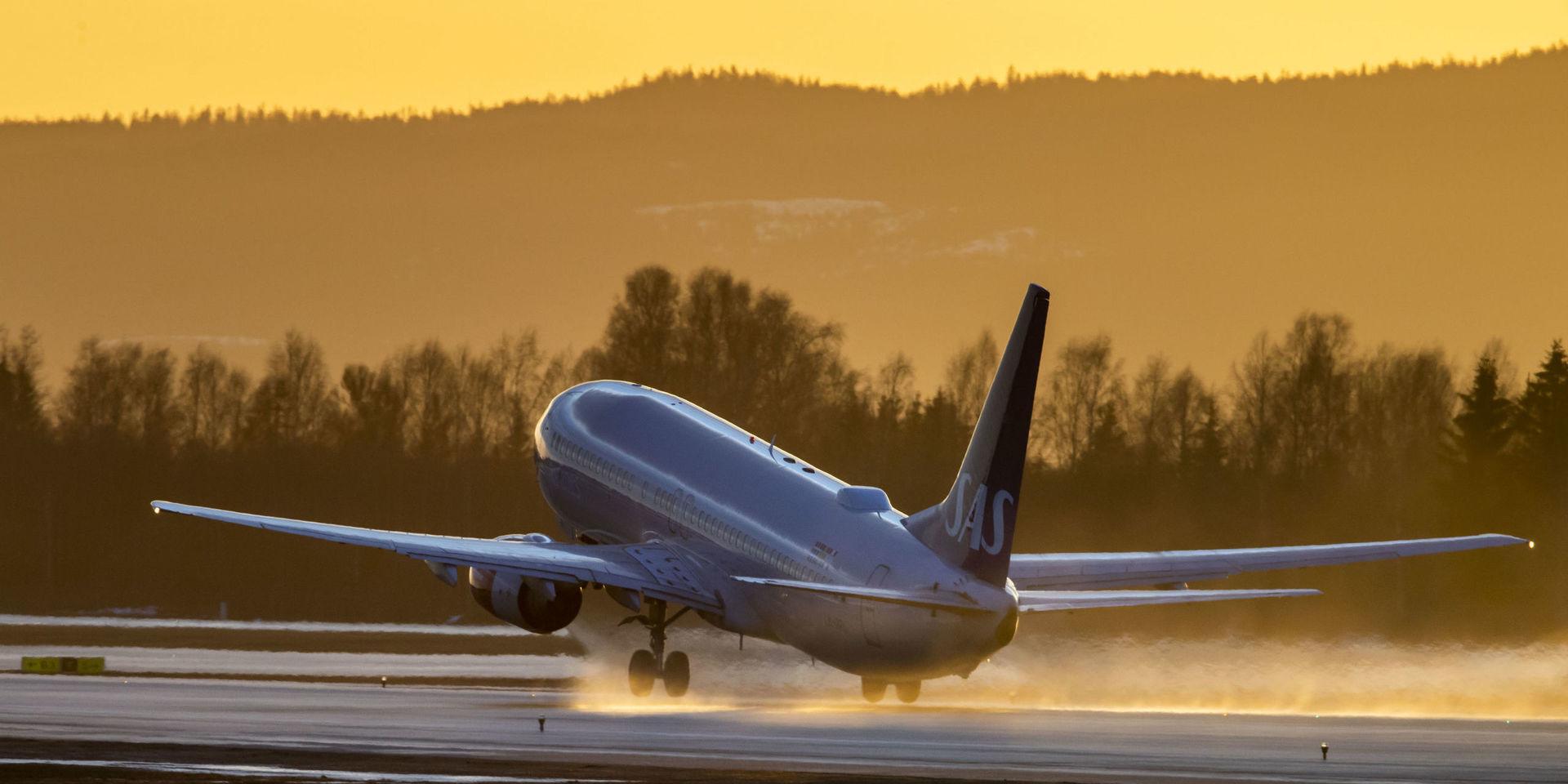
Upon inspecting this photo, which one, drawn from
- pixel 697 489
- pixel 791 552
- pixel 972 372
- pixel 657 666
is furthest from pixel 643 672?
pixel 972 372

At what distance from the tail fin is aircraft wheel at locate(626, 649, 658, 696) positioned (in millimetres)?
10651

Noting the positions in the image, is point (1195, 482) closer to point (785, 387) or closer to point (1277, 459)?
point (1277, 459)

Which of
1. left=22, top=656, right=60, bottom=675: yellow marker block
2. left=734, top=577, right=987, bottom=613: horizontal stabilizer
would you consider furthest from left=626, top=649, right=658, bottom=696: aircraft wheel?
left=22, top=656, right=60, bottom=675: yellow marker block

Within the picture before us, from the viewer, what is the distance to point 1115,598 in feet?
136

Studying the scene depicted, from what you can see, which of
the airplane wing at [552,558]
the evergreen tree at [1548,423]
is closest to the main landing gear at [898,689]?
the airplane wing at [552,558]

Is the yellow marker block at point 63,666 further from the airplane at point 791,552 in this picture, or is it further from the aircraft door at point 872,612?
the aircraft door at point 872,612

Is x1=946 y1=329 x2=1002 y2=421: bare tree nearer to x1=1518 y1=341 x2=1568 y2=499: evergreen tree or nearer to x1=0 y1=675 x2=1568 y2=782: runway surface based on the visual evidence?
x1=1518 y1=341 x2=1568 y2=499: evergreen tree

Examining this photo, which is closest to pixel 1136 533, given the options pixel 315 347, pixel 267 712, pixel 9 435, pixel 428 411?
pixel 267 712

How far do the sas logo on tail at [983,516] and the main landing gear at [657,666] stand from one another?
1080 cm

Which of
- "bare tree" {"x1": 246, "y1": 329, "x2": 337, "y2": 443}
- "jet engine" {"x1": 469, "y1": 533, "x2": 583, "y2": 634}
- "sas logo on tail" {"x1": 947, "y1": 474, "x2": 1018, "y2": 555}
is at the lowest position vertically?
"jet engine" {"x1": 469, "y1": 533, "x2": 583, "y2": 634}

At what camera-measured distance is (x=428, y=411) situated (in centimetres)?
16562

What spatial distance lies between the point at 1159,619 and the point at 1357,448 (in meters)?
57.6

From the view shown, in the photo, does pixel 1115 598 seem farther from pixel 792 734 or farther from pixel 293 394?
pixel 293 394

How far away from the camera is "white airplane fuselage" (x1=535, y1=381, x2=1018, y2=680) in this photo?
3972 cm
